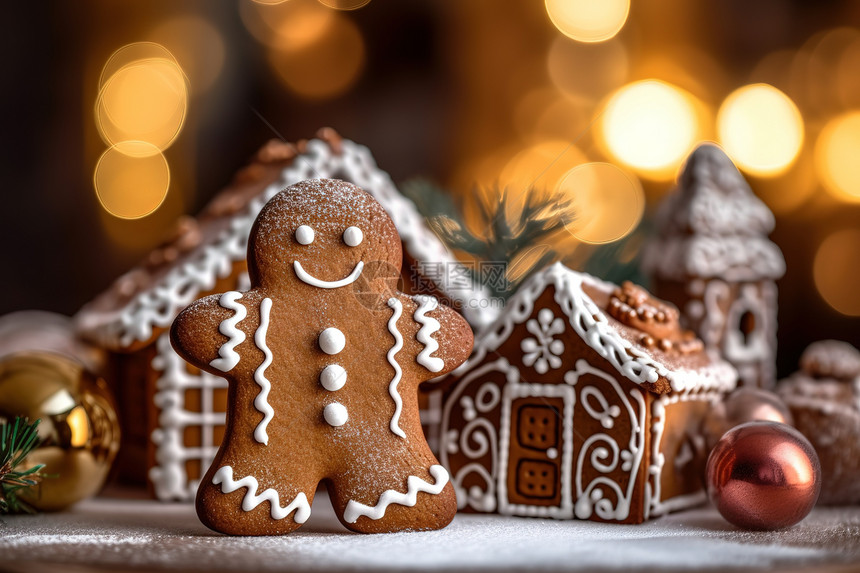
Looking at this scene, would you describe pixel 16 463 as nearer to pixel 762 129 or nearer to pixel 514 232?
pixel 514 232

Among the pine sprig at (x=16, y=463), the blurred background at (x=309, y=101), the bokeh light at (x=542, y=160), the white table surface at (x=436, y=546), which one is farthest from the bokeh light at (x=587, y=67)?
the pine sprig at (x=16, y=463)

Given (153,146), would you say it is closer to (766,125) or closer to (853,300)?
(766,125)

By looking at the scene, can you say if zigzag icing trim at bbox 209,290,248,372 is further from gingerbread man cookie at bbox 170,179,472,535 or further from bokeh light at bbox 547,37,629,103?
bokeh light at bbox 547,37,629,103

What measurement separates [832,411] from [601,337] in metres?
0.47

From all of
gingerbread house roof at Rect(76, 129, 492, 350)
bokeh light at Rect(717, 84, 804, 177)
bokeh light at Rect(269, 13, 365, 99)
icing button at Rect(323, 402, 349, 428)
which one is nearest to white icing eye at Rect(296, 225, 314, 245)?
icing button at Rect(323, 402, 349, 428)

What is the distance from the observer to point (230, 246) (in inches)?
59.9

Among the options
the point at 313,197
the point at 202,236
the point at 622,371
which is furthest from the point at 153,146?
the point at 622,371

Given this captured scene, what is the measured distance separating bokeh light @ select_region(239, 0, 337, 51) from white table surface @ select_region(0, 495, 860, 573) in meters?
2.02

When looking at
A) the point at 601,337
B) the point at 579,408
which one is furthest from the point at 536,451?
the point at 601,337

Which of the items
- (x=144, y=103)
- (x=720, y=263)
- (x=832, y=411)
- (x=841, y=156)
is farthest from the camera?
(x=144, y=103)

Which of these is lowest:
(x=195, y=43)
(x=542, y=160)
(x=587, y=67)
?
(x=542, y=160)

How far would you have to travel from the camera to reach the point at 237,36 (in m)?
3.02

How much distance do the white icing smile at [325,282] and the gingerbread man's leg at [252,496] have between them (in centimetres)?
25

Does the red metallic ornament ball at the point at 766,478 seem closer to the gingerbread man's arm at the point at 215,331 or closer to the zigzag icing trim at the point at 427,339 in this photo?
the zigzag icing trim at the point at 427,339
